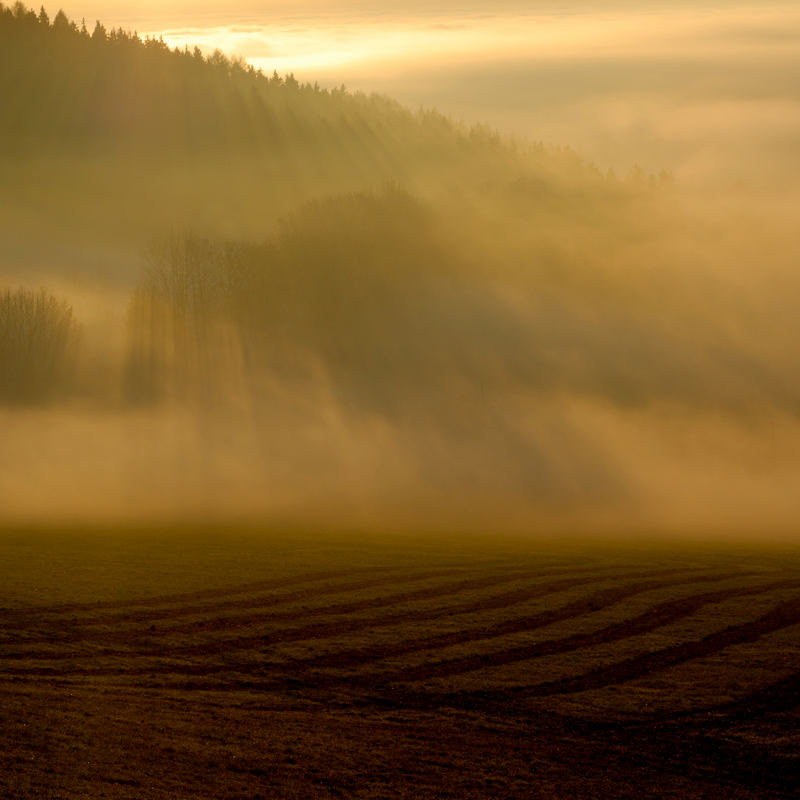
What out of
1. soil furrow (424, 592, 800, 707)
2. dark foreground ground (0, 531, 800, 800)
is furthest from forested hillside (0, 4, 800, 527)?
soil furrow (424, 592, 800, 707)

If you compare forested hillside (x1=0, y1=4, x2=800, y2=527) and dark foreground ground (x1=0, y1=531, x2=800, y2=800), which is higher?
forested hillside (x1=0, y1=4, x2=800, y2=527)

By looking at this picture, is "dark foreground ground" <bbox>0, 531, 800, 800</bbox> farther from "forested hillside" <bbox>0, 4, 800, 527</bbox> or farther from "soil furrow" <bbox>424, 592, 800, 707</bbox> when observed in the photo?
"forested hillside" <bbox>0, 4, 800, 527</bbox>

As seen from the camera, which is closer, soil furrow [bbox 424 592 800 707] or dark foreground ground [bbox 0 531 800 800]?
dark foreground ground [bbox 0 531 800 800]

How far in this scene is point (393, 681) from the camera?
33.5 m

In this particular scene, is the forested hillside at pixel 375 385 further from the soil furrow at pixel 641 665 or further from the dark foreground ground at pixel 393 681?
the soil furrow at pixel 641 665

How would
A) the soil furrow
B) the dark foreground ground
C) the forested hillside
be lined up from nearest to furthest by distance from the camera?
the dark foreground ground < the soil furrow < the forested hillside

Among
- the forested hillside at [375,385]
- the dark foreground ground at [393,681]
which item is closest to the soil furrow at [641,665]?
the dark foreground ground at [393,681]

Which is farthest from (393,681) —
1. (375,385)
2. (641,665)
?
(375,385)

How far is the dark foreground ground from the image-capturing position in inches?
1023

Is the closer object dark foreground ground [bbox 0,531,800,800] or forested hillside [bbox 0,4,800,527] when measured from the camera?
dark foreground ground [bbox 0,531,800,800]

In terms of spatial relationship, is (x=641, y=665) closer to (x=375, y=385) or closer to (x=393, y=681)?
(x=393, y=681)

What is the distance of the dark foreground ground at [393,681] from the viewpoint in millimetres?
25984

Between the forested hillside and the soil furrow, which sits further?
the forested hillside

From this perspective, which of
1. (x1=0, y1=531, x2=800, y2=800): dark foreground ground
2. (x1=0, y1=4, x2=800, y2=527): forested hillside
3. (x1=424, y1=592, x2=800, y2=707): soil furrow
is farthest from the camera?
(x1=0, y1=4, x2=800, y2=527): forested hillside
